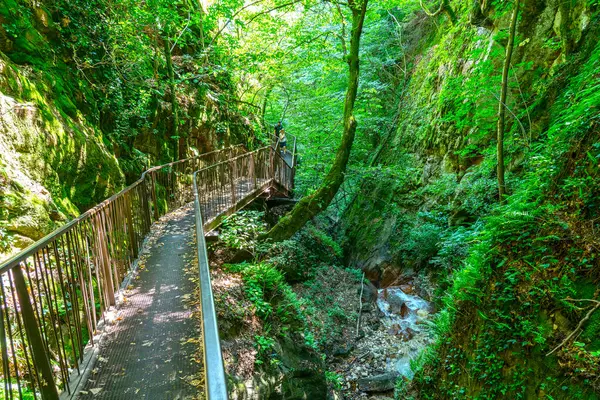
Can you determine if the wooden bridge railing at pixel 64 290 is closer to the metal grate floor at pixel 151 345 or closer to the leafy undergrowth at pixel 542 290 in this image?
the metal grate floor at pixel 151 345

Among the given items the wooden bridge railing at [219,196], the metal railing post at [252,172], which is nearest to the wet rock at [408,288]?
the wooden bridge railing at [219,196]

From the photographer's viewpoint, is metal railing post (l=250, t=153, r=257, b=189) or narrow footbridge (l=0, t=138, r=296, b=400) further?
metal railing post (l=250, t=153, r=257, b=189)

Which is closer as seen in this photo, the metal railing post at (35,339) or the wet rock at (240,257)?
the metal railing post at (35,339)

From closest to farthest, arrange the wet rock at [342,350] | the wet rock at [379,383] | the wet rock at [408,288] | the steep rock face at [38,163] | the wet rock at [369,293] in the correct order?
the steep rock face at [38,163] < the wet rock at [379,383] < the wet rock at [342,350] < the wet rock at [408,288] < the wet rock at [369,293]

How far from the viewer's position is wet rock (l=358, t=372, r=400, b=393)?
19.2 feet

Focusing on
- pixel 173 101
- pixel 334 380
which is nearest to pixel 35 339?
pixel 334 380

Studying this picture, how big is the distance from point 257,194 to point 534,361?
24.3 ft

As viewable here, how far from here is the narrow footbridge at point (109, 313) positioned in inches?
80.4

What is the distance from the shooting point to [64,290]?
8.82 ft

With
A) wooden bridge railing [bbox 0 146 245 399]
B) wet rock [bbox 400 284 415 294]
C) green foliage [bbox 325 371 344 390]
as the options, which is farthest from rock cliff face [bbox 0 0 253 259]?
wet rock [bbox 400 284 415 294]

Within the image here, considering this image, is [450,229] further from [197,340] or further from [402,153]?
[197,340]

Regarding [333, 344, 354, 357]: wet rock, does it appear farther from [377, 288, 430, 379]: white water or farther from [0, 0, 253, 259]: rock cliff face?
[0, 0, 253, 259]: rock cliff face

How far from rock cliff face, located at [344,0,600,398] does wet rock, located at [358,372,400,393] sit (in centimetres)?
85

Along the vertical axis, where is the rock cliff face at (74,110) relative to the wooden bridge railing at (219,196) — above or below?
above
